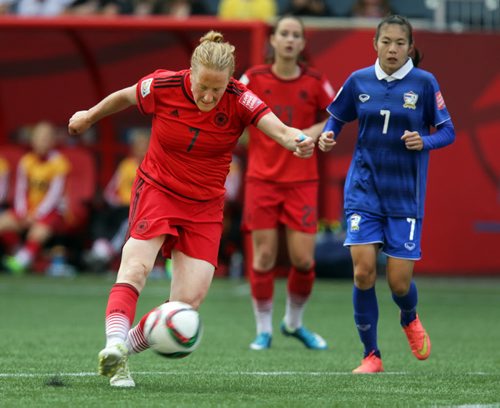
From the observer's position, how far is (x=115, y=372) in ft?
20.8

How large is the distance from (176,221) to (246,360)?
191 centimetres

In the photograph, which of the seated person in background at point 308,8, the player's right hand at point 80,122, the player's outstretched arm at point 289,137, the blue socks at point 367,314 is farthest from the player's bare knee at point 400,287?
the seated person in background at point 308,8

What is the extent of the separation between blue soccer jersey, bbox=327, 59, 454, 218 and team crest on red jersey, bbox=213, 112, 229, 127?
1196mm

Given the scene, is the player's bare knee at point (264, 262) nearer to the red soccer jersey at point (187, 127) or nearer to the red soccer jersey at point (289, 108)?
the red soccer jersey at point (289, 108)

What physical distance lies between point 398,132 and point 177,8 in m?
9.99

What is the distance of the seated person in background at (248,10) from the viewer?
17.0 meters

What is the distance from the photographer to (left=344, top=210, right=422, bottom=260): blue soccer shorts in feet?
25.3

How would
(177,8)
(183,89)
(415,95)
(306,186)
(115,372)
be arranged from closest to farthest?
(115,372), (183,89), (415,95), (306,186), (177,8)

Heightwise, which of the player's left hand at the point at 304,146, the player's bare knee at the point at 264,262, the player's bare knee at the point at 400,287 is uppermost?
the player's left hand at the point at 304,146

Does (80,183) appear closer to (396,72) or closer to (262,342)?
(262,342)

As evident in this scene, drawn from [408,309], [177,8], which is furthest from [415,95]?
[177,8]

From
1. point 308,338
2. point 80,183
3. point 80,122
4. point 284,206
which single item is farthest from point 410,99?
point 80,183

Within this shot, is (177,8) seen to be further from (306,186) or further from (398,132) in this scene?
(398,132)

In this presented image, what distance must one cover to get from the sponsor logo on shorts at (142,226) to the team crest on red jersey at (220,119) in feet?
2.26
